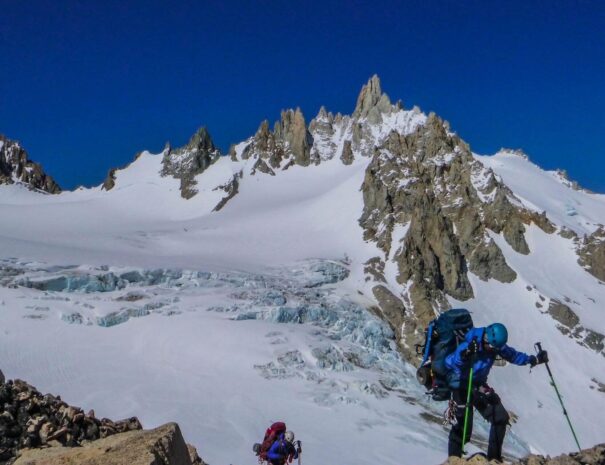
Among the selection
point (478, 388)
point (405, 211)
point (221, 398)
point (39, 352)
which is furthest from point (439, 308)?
point (478, 388)

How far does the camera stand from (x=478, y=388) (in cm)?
783

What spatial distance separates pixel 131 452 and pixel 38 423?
320cm

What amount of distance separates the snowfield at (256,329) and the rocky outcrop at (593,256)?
1.88 metres

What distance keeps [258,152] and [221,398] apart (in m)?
100

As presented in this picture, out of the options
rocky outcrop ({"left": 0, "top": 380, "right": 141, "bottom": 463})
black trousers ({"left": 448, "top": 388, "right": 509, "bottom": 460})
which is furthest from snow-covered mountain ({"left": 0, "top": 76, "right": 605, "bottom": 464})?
black trousers ({"left": 448, "top": 388, "right": 509, "bottom": 460})

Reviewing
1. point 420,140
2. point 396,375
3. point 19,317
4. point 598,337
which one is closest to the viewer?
point 19,317

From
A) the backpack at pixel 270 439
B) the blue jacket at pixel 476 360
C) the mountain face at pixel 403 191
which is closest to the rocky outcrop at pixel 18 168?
the mountain face at pixel 403 191

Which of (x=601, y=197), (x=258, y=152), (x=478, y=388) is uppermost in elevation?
(x=601, y=197)

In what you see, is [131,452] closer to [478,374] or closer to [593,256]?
[478,374]

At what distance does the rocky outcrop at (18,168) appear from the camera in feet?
426

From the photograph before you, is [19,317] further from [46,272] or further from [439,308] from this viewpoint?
[439,308]

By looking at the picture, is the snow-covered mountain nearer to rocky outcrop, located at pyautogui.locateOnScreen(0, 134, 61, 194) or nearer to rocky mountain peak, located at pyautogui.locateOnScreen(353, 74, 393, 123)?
rocky mountain peak, located at pyautogui.locateOnScreen(353, 74, 393, 123)

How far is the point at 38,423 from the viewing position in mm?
8094

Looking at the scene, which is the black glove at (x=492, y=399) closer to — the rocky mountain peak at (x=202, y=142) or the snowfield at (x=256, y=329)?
the snowfield at (x=256, y=329)
